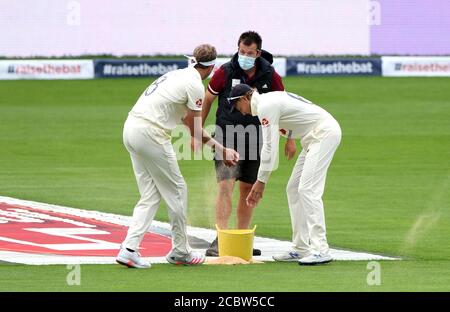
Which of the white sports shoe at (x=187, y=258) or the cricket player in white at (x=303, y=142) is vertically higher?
the cricket player in white at (x=303, y=142)

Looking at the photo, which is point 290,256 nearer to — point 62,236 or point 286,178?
point 62,236

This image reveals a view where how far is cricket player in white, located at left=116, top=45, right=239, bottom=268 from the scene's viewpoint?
41.0ft

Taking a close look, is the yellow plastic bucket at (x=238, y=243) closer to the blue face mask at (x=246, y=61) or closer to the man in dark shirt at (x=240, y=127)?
the man in dark shirt at (x=240, y=127)

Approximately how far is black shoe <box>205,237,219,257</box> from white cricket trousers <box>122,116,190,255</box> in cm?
88

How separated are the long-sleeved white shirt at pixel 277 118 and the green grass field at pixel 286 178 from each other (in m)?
1.08

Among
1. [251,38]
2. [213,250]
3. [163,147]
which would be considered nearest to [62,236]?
[213,250]

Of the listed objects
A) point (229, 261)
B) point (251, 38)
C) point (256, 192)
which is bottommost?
point (229, 261)

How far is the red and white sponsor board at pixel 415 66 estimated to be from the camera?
39688mm

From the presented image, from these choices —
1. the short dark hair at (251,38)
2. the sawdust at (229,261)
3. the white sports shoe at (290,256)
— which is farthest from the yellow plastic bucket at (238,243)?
the short dark hair at (251,38)

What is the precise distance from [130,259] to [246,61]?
8.83ft

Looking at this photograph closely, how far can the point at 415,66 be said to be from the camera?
3969cm

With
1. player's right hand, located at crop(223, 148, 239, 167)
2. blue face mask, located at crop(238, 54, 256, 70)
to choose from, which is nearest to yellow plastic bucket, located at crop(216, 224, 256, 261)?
player's right hand, located at crop(223, 148, 239, 167)

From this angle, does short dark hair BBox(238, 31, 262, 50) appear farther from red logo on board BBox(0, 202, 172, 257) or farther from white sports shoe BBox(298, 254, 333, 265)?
white sports shoe BBox(298, 254, 333, 265)

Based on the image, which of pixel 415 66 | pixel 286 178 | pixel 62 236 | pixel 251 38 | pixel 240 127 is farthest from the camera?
pixel 415 66
